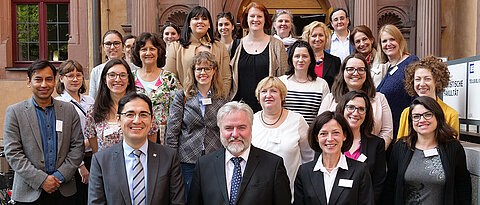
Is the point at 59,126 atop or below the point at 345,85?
below

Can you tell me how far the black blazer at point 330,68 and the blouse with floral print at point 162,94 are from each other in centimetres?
159

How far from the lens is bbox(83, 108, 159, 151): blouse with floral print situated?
3.46 metres

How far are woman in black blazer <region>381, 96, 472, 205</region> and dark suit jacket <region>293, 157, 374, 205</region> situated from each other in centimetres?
51

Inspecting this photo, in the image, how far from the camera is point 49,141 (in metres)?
3.63

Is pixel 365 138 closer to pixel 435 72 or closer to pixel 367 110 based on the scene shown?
pixel 367 110

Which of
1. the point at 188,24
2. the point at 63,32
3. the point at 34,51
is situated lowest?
the point at 188,24

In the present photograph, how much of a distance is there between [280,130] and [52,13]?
1003 centimetres

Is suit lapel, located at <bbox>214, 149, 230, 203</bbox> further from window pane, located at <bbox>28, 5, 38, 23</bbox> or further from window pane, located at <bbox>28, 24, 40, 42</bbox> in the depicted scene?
window pane, located at <bbox>28, 5, 38, 23</bbox>

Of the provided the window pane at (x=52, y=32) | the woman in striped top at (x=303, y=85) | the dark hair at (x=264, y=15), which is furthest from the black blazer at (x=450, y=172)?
the window pane at (x=52, y=32)

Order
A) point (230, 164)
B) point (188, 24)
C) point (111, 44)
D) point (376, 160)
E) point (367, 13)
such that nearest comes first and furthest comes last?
point (230, 164), point (376, 160), point (188, 24), point (111, 44), point (367, 13)

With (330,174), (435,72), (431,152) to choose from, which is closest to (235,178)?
(330,174)

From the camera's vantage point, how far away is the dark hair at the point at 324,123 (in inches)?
119

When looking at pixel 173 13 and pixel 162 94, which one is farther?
pixel 173 13

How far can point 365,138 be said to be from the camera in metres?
3.38
